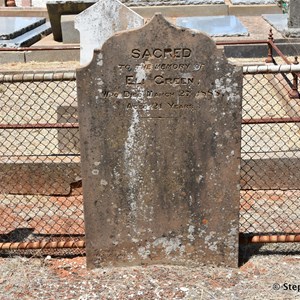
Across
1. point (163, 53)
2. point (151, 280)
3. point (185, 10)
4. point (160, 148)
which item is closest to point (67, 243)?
point (151, 280)

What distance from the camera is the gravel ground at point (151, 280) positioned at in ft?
13.4

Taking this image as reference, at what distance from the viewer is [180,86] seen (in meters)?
3.93

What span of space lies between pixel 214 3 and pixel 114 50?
1017cm

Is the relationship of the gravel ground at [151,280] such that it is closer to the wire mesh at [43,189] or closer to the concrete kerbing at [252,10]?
the wire mesh at [43,189]

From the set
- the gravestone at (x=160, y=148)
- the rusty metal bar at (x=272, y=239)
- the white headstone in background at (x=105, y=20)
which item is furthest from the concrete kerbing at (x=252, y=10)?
the gravestone at (x=160, y=148)

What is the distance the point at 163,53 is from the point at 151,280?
1.62m

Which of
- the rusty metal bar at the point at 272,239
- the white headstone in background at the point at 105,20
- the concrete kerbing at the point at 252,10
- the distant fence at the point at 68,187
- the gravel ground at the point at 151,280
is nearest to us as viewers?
the gravel ground at the point at 151,280

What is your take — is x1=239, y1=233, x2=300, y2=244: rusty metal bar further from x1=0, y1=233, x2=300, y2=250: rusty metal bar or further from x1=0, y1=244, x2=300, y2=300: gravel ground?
x1=0, y1=244, x2=300, y2=300: gravel ground

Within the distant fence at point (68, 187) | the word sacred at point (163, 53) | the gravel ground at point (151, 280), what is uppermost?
the word sacred at point (163, 53)

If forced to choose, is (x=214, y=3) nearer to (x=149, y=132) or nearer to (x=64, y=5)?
(x=64, y=5)

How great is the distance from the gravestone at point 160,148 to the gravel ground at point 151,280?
0.33ft

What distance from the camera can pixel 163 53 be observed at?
3844mm

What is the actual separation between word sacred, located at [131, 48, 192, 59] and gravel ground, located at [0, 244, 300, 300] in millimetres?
1565

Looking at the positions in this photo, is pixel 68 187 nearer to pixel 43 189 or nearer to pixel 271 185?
pixel 43 189
